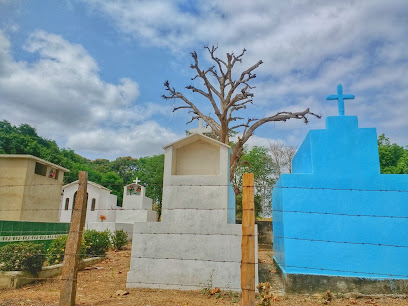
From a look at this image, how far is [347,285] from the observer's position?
6.52 m

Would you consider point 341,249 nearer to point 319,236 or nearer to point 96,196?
point 319,236

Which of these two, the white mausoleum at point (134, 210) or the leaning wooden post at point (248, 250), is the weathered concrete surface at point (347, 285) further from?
the white mausoleum at point (134, 210)

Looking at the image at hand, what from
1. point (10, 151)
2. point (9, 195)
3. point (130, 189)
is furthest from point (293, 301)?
point (10, 151)

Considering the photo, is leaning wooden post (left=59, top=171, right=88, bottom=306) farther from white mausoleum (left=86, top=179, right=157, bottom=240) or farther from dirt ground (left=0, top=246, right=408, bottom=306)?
white mausoleum (left=86, top=179, right=157, bottom=240)

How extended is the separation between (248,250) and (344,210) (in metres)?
3.67

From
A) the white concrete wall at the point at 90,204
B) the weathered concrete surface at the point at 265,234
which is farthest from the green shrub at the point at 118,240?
the white concrete wall at the point at 90,204

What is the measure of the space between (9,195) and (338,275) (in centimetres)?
1420

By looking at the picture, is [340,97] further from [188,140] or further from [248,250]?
[248,250]

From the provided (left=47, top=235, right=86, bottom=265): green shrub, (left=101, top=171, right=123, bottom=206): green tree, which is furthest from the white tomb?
(left=101, top=171, right=123, bottom=206): green tree

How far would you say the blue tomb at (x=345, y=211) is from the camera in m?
6.62

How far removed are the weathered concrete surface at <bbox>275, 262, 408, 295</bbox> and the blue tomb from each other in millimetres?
105

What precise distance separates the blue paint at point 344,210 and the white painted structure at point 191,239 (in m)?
1.40

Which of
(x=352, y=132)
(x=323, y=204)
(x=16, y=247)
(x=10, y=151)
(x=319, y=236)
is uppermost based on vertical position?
(x=10, y=151)

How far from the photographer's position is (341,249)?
6.73m
